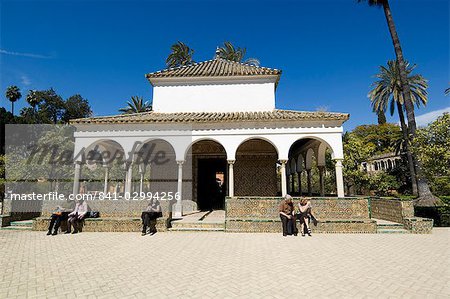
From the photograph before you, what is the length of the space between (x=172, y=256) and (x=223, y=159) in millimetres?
10350

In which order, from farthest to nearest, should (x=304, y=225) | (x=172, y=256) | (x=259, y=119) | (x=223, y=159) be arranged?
(x=223, y=159)
(x=259, y=119)
(x=304, y=225)
(x=172, y=256)

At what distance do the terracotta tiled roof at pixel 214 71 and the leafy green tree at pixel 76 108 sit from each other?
1816 inches

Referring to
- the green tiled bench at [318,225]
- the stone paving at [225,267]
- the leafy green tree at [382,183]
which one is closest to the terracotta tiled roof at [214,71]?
the green tiled bench at [318,225]

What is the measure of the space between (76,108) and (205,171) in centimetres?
A: 5011

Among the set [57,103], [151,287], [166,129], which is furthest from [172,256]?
[57,103]

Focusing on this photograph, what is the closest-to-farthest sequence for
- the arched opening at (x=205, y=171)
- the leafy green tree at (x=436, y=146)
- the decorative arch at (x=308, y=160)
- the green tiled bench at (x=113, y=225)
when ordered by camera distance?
the green tiled bench at (x=113, y=225) → the leafy green tree at (x=436, y=146) → the arched opening at (x=205, y=171) → the decorative arch at (x=308, y=160)

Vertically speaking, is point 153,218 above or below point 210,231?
above

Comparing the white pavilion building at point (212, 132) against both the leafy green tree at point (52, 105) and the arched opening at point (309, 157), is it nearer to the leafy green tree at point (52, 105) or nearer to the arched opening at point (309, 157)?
the arched opening at point (309, 157)

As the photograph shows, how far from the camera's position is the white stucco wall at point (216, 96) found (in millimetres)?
15008

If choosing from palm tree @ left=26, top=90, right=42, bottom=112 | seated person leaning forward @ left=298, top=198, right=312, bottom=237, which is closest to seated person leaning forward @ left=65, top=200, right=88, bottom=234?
seated person leaning forward @ left=298, top=198, right=312, bottom=237

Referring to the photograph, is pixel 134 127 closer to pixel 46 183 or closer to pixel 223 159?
pixel 223 159

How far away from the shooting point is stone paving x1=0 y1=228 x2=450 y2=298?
3795 mm

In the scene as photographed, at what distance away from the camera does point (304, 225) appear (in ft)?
29.1

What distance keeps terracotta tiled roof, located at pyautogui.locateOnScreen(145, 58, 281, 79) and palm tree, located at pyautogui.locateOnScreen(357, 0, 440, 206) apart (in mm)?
8684
